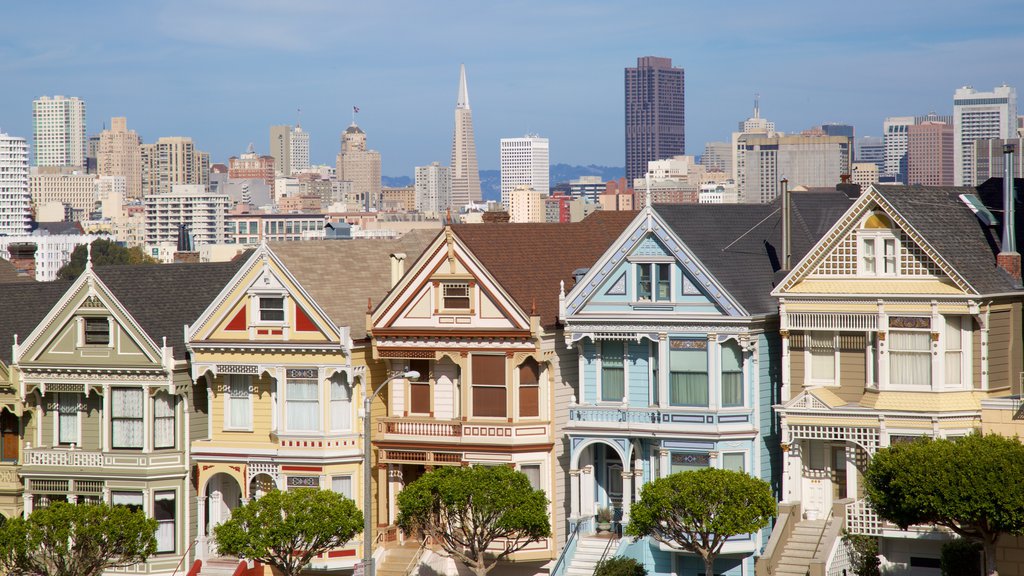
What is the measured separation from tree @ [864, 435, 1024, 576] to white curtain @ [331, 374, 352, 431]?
46.8ft

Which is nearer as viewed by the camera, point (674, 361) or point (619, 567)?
point (619, 567)

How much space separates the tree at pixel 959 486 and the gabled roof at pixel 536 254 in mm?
10136

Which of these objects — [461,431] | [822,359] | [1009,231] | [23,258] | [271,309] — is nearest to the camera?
[1009,231]

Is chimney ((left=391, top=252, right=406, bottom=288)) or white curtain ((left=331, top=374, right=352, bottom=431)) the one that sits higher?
chimney ((left=391, top=252, right=406, bottom=288))

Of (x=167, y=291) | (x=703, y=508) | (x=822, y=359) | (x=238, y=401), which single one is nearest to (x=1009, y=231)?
(x=822, y=359)

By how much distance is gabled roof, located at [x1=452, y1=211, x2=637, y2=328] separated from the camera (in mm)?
45688

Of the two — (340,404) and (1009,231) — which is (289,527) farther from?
(1009,231)

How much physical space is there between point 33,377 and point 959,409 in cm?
2393

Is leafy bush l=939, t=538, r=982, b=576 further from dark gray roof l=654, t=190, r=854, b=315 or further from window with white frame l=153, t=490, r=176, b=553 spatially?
window with white frame l=153, t=490, r=176, b=553

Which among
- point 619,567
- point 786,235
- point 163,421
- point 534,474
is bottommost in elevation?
point 619,567

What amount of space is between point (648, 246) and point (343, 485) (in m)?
10.2

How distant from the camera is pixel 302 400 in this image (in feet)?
156

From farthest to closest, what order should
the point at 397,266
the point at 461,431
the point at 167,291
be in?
the point at 167,291
the point at 397,266
the point at 461,431

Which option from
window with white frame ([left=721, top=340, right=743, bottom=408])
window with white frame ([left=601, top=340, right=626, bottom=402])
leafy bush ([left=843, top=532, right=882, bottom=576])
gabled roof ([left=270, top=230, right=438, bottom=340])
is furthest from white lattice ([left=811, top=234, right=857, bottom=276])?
gabled roof ([left=270, top=230, right=438, bottom=340])
